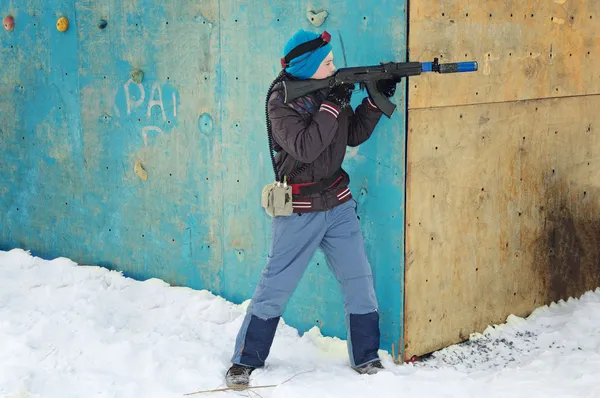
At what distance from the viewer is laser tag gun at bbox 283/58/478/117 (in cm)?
367

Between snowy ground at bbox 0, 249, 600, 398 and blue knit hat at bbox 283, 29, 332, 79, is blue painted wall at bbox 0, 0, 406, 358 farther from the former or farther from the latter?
blue knit hat at bbox 283, 29, 332, 79

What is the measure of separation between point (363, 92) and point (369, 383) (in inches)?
60.2

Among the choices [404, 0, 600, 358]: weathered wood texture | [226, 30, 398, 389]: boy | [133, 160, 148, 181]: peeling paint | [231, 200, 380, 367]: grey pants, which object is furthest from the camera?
[133, 160, 148, 181]: peeling paint

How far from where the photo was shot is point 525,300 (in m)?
4.81

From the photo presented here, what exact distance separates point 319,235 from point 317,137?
55cm

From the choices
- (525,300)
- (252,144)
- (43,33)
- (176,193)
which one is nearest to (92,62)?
(43,33)

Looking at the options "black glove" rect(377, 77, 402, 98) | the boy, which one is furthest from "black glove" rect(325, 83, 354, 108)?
"black glove" rect(377, 77, 402, 98)

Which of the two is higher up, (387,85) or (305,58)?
(305,58)

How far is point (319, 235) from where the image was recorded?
3898mm

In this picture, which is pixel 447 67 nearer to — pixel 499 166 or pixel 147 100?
pixel 499 166

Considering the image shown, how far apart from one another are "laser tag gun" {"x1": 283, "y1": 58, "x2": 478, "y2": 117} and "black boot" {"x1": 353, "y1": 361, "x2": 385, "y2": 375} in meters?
1.30

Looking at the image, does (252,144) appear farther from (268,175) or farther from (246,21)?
(246,21)

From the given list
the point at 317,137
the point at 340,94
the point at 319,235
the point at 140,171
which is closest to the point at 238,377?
the point at 319,235

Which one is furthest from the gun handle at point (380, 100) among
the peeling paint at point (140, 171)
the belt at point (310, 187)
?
the peeling paint at point (140, 171)
